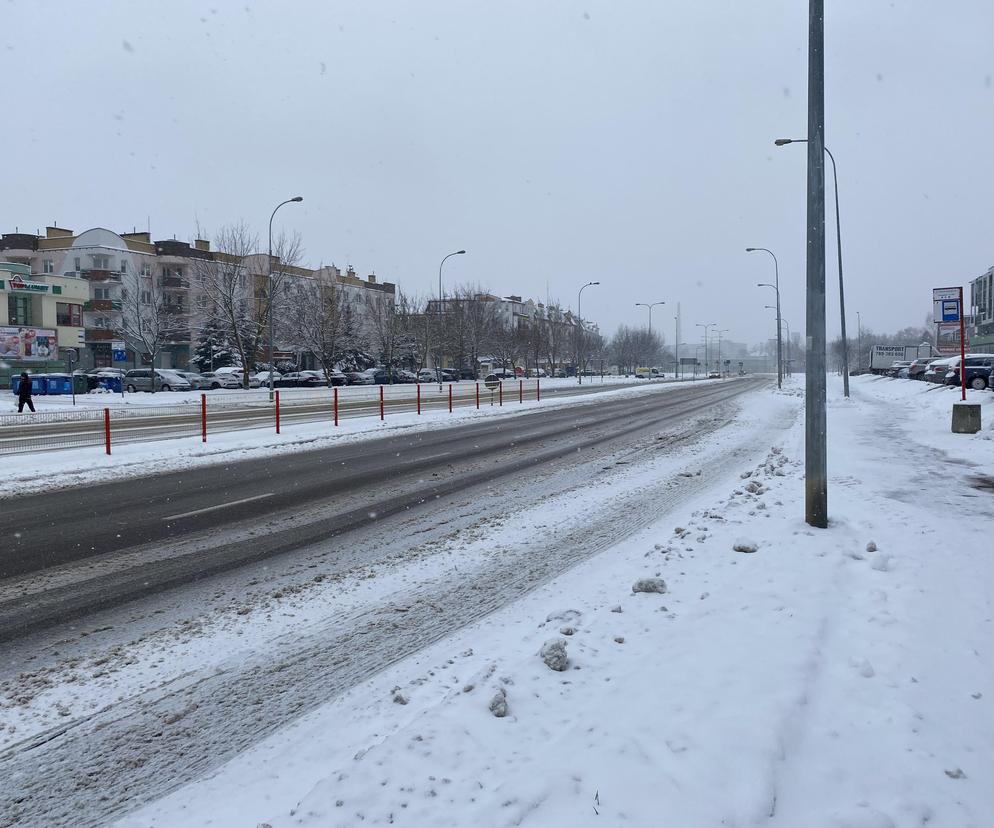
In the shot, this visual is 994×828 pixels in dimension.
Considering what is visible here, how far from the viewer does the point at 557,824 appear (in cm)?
283

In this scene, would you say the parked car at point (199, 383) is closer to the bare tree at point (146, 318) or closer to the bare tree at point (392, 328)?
the bare tree at point (146, 318)

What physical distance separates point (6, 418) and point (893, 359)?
268ft

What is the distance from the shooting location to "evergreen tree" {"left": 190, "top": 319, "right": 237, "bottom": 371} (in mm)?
67562

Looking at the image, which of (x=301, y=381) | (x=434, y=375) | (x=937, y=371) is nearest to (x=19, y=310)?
(x=301, y=381)

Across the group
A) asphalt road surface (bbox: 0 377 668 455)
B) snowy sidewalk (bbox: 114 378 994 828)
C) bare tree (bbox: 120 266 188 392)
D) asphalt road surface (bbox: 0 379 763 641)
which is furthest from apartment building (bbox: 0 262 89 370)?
snowy sidewalk (bbox: 114 378 994 828)

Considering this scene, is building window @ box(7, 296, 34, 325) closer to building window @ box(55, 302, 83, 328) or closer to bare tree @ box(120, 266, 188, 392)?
building window @ box(55, 302, 83, 328)

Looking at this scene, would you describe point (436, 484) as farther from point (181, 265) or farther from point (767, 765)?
point (181, 265)

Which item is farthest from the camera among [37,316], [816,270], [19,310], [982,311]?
[982,311]

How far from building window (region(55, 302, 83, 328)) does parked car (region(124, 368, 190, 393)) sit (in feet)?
41.0

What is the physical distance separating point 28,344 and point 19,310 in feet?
15.7

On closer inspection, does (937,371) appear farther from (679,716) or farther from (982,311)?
(982,311)

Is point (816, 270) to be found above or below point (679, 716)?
above

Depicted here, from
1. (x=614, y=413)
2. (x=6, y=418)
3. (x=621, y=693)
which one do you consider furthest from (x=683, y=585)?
(x=6, y=418)

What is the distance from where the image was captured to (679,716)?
3.59 meters
